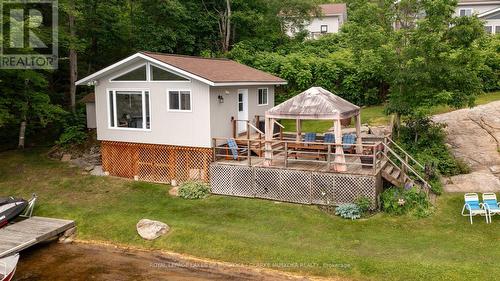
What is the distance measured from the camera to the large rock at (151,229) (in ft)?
44.9

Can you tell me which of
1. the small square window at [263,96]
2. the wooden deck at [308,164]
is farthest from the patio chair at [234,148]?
the small square window at [263,96]

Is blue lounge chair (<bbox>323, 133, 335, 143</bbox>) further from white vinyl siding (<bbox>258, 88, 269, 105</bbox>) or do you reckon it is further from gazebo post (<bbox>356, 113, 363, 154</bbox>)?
white vinyl siding (<bbox>258, 88, 269, 105</bbox>)

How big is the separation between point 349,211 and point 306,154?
3228 millimetres

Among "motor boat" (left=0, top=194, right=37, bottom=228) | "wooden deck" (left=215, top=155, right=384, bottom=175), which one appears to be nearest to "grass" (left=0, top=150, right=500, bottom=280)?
"motor boat" (left=0, top=194, right=37, bottom=228)

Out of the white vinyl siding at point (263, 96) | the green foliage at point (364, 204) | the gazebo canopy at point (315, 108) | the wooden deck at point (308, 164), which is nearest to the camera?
the green foliage at point (364, 204)

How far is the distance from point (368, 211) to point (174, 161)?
7.68 meters

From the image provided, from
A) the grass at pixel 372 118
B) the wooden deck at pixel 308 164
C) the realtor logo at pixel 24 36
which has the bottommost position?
the wooden deck at pixel 308 164

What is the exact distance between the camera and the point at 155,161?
17.8 m

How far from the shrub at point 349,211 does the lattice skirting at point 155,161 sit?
17.6 feet

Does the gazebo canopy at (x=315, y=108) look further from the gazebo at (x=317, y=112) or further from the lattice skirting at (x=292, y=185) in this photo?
the lattice skirting at (x=292, y=185)

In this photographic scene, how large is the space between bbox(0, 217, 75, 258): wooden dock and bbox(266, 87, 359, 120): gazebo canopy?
26.1 feet

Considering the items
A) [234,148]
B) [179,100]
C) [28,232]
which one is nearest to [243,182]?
[234,148]

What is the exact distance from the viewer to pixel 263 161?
16609mm

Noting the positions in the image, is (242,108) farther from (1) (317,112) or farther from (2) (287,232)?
(2) (287,232)
